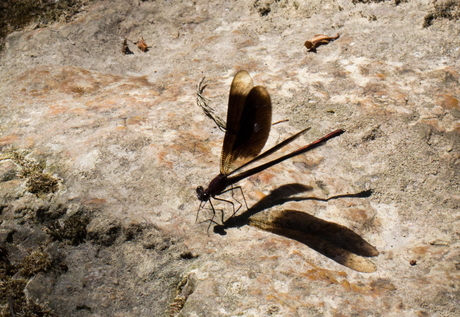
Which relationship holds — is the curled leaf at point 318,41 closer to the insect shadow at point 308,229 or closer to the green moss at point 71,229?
the insect shadow at point 308,229

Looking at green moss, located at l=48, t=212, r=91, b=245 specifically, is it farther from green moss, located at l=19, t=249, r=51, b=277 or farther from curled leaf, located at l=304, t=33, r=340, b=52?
curled leaf, located at l=304, t=33, r=340, b=52

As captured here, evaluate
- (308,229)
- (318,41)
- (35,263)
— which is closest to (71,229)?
(35,263)

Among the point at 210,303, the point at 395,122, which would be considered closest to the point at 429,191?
the point at 395,122

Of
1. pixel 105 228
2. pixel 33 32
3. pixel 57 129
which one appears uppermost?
pixel 33 32

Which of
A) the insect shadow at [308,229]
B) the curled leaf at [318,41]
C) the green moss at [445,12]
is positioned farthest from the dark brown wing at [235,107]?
the green moss at [445,12]

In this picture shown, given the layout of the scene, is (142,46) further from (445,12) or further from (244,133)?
(445,12)

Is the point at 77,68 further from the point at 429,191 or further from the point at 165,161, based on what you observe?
the point at 429,191

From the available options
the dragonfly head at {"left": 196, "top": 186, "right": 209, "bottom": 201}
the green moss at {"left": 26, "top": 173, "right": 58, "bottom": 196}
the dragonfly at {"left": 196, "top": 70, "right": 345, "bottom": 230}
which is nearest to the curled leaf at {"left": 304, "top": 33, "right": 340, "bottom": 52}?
the dragonfly at {"left": 196, "top": 70, "right": 345, "bottom": 230}
